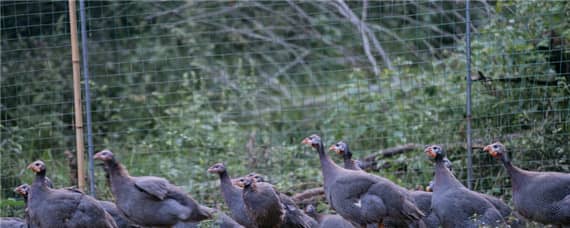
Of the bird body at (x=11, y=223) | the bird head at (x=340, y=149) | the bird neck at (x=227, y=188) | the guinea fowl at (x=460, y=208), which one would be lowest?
the bird body at (x=11, y=223)

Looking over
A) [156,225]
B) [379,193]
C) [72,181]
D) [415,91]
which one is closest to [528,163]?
[415,91]

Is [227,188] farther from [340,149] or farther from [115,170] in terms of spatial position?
[340,149]

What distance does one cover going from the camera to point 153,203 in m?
9.02

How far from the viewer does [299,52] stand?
1507cm

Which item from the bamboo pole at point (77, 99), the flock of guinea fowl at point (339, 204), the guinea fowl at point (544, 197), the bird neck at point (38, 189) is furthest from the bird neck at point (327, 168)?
the bamboo pole at point (77, 99)

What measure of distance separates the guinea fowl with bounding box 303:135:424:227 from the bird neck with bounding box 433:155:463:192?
41cm

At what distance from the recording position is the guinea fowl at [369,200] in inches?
346

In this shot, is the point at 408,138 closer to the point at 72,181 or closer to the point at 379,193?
the point at 379,193

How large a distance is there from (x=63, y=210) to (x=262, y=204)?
6.31ft

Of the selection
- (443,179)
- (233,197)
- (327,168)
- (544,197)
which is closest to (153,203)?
(233,197)

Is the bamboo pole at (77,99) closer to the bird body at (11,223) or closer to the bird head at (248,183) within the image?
the bird body at (11,223)

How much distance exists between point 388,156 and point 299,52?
330 cm

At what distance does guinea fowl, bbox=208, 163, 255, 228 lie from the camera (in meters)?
9.58

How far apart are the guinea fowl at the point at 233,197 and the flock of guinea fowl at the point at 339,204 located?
0.01 meters
